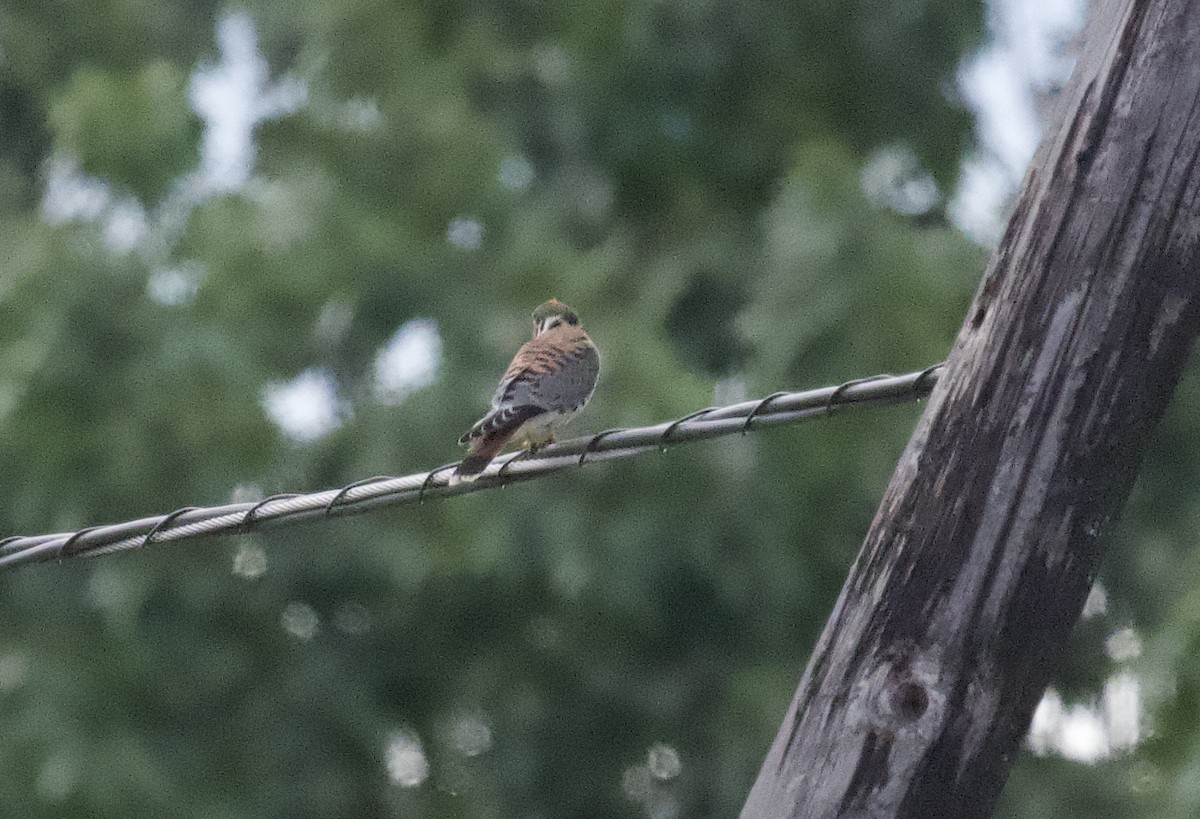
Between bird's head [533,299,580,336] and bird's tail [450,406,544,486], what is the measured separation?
5.45 ft

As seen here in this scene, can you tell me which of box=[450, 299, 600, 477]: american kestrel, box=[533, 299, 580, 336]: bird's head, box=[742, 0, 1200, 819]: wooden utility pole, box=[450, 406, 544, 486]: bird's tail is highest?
box=[533, 299, 580, 336]: bird's head

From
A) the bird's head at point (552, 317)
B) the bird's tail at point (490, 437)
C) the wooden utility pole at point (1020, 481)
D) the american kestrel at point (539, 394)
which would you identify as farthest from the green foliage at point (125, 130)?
the wooden utility pole at point (1020, 481)

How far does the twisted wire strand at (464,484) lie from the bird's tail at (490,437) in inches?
2.4

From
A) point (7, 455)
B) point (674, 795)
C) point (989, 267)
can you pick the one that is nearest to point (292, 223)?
point (7, 455)

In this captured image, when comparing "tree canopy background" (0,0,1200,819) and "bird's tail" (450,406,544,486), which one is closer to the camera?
"bird's tail" (450,406,544,486)

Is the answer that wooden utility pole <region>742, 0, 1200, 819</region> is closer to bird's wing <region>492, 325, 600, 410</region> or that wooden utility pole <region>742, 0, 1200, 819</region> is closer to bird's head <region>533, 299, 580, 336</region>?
bird's wing <region>492, 325, 600, 410</region>

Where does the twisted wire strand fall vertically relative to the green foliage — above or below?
below

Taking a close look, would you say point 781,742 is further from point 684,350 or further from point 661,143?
point 661,143

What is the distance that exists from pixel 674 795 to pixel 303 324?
334 cm

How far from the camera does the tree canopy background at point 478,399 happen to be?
28.3ft

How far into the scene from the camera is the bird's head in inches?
287

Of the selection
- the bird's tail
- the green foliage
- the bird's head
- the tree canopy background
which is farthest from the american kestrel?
the green foliage

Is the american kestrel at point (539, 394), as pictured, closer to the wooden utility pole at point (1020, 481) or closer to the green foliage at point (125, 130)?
the wooden utility pole at point (1020, 481)

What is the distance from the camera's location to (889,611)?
278 centimetres
